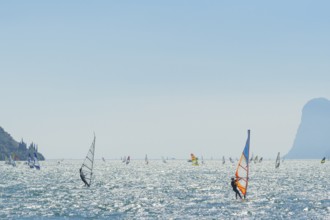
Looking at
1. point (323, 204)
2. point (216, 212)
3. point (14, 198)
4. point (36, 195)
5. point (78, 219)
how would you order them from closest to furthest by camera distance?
point (78, 219), point (216, 212), point (323, 204), point (14, 198), point (36, 195)

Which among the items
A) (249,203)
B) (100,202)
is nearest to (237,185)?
(249,203)

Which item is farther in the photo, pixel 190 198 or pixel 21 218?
pixel 190 198

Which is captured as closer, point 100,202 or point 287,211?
→ point 287,211

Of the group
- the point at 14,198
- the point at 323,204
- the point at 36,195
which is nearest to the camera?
the point at 323,204

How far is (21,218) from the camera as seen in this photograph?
46250 millimetres

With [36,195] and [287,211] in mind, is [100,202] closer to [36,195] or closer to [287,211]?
[36,195]

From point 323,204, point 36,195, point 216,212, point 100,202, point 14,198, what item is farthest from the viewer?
point 36,195

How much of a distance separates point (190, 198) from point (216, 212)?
15578mm

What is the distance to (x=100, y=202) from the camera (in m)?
60.5

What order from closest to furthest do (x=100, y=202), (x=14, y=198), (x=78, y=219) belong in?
(x=78, y=219) → (x=100, y=202) → (x=14, y=198)

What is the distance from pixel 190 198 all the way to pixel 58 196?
765 inches

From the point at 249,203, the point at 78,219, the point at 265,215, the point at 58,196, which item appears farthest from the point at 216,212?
the point at 58,196

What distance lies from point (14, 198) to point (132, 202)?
58.4 ft

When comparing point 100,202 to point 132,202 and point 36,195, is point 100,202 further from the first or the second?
point 36,195
